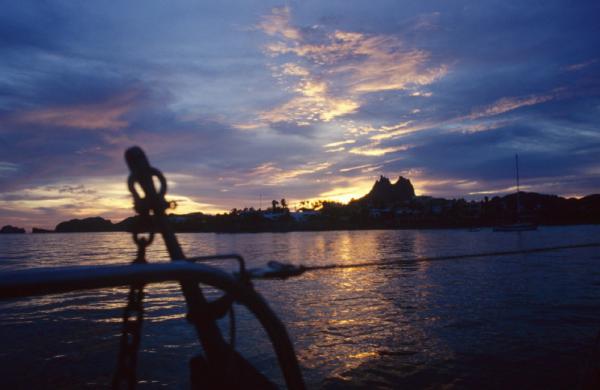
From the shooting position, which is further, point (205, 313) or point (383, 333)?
point (383, 333)

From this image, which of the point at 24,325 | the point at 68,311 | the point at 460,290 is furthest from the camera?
the point at 460,290

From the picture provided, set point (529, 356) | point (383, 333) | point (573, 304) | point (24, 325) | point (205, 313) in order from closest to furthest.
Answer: point (205, 313) < point (529, 356) < point (383, 333) < point (24, 325) < point (573, 304)

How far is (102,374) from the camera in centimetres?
1088

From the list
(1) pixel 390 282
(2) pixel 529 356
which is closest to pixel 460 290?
(1) pixel 390 282

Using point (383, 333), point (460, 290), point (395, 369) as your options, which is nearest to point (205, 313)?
point (395, 369)

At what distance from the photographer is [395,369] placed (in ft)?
34.9

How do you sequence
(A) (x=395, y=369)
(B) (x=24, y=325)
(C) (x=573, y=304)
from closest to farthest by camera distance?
(A) (x=395, y=369), (B) (x=24, y=325), (C) (x=573, y=304)

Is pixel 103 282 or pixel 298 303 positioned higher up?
pixel 103 282

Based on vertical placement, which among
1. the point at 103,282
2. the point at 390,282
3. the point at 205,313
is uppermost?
the point at 103,282

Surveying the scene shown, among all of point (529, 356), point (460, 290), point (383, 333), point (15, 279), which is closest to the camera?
point (15, 279)

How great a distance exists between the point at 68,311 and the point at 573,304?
22.5 meters

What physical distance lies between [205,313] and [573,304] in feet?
66.2

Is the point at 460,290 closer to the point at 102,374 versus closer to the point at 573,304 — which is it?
the point at 573,304

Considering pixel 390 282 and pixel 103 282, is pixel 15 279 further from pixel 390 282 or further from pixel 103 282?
pixel 390 282
